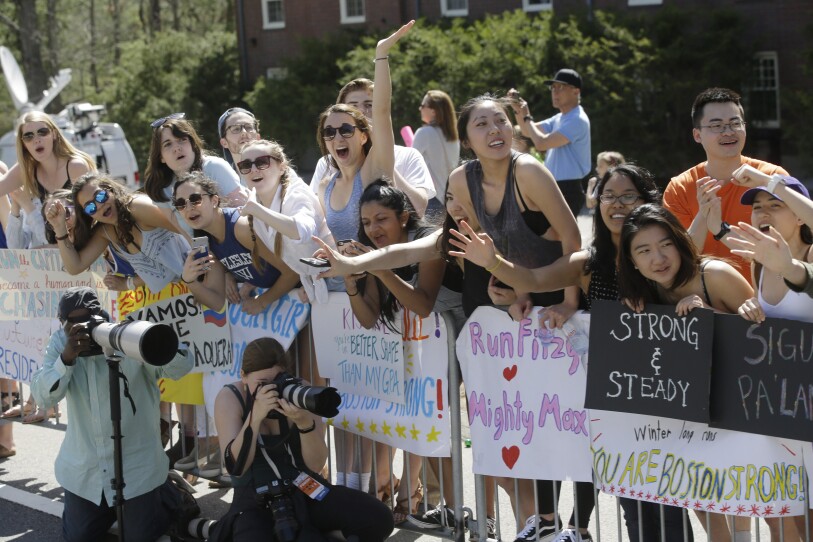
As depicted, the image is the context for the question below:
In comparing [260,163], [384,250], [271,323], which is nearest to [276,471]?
[271,323]

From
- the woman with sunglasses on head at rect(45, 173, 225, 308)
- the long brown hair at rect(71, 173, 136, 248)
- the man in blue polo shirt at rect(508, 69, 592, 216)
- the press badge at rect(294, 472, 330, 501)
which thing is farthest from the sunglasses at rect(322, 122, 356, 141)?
the man in blue polo shirt at rect(508, 69, 592, 216)

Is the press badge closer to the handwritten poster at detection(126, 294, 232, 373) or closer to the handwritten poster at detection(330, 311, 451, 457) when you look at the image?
the handwritten poster at detection(330, 311, 451, 457)

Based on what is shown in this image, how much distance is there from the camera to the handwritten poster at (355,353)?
5359 mm

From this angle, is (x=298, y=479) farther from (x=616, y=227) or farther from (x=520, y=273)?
(x=616, y=227)

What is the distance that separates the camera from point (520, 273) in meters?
4.61

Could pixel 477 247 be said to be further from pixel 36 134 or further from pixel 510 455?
pixel 36 134

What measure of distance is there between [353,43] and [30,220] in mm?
25298

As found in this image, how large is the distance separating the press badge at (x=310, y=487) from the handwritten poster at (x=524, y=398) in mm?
729

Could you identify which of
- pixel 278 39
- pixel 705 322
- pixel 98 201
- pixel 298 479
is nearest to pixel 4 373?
pixel 98 201

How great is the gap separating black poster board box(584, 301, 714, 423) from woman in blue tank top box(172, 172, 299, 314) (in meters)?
1.95

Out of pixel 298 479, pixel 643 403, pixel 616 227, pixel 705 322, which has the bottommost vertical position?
pixel 298 479

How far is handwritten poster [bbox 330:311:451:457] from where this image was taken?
204 inches

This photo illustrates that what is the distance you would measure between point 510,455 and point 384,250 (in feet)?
3.53

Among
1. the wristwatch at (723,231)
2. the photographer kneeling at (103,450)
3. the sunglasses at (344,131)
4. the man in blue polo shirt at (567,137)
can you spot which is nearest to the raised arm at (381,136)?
the sunglasses at (344,131)
